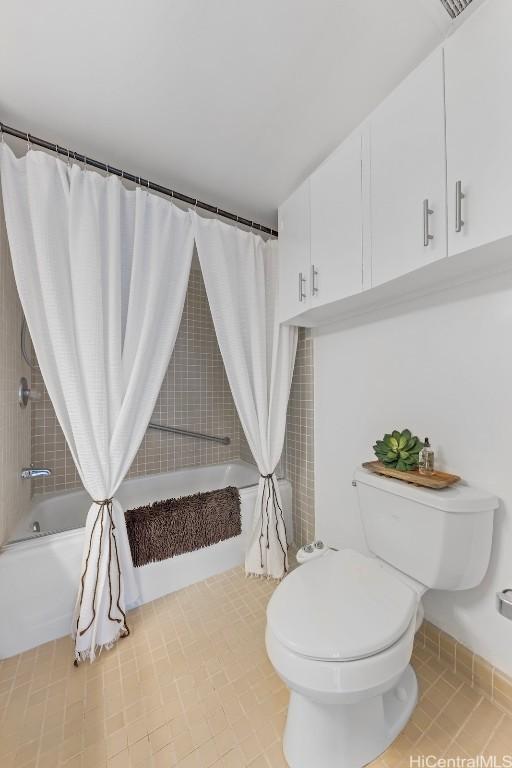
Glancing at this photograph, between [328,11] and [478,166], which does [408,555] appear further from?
[328,11]

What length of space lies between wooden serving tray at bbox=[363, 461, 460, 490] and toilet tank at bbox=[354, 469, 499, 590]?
0.8 inches

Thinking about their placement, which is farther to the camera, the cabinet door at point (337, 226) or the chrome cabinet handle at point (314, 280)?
the chrome cabinet handle at point (314, 280)

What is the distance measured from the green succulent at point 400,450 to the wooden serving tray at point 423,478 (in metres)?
0.03

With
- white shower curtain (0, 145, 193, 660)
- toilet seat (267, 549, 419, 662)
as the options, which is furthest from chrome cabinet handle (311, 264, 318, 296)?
toilet seat (267, 549, 419, 662)

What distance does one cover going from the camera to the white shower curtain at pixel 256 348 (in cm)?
166

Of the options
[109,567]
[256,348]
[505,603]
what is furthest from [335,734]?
[256,348]

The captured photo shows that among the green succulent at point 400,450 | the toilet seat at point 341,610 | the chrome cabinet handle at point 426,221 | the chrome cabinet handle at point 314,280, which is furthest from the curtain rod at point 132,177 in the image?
the toilet seat at point 341,610

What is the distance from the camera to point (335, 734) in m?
0.89

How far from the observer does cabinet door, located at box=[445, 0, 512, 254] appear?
2.70 feet

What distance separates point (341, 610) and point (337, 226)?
1.45 m

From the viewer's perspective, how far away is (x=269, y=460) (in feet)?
5.99

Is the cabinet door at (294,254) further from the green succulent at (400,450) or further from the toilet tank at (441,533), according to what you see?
the toilet tank at (441,533)

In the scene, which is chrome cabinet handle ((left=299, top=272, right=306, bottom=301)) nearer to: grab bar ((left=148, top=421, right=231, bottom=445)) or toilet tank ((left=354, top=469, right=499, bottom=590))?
toilet tank ((left=354, top=469, right=499, bottom=590))

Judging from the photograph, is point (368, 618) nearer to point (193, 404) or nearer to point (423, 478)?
point (423, 478)
